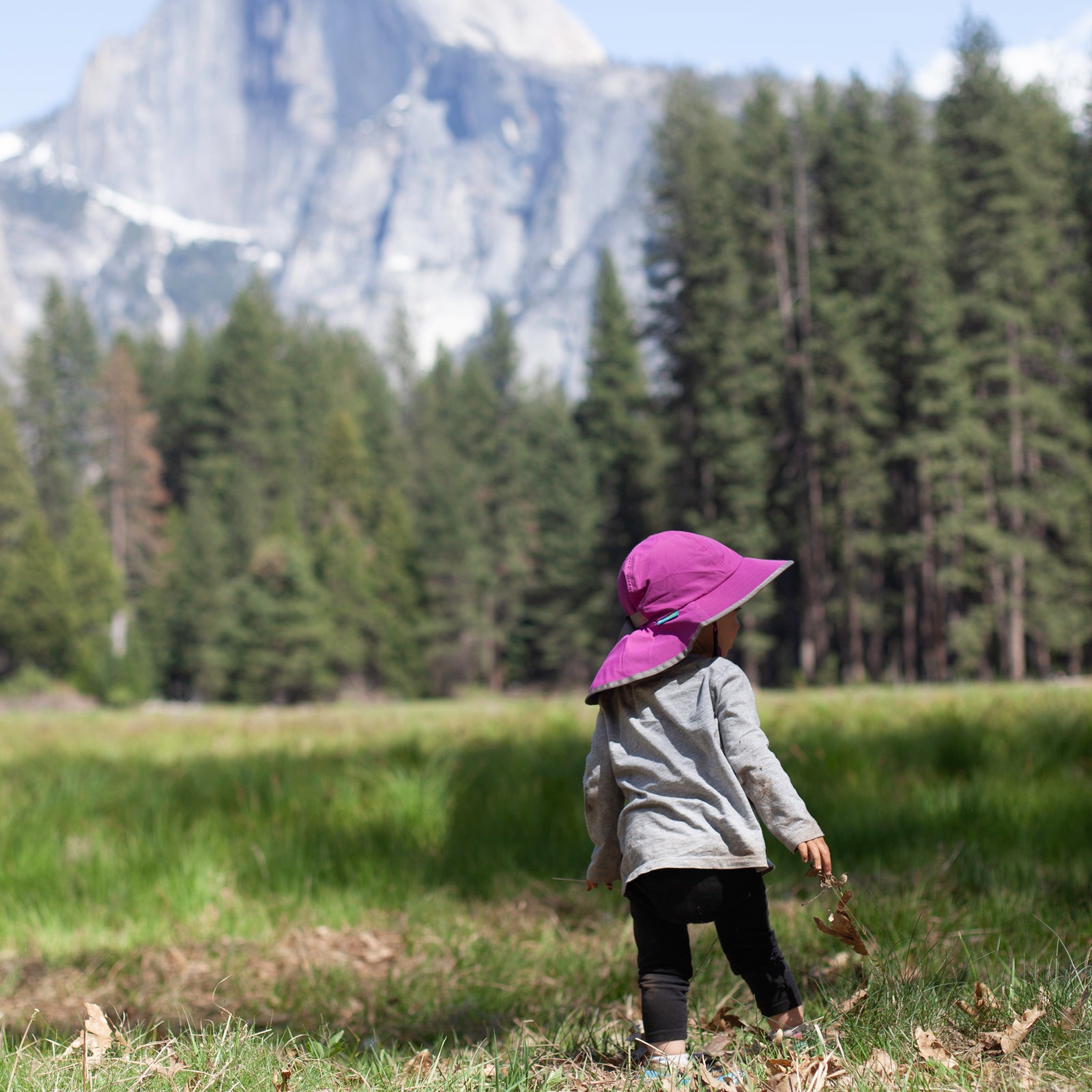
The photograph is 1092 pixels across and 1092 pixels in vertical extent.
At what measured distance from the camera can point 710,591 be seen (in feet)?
9.23

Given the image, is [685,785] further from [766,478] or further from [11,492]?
[11,492]

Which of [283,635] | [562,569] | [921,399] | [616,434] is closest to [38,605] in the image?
[283,635]

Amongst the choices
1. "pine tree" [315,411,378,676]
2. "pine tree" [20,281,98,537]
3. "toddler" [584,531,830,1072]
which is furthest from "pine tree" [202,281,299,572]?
"toddler" [584,531,830,1072]

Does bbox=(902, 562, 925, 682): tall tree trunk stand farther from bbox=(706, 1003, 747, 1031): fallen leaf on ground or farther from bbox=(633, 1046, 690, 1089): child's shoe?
bbox=(633, 1046, 690, 1089): child's shoe

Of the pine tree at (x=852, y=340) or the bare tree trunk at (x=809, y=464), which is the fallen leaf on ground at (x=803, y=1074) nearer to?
the pine tree at (x=852, y=340)

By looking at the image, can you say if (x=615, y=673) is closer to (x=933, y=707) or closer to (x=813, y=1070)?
(x=813, y=1070)

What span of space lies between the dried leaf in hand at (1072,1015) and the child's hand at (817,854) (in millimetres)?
638

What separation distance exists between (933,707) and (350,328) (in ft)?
289

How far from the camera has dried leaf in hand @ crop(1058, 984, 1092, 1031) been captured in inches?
96.7

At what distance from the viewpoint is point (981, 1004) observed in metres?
2.62

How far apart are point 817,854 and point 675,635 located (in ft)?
2.12

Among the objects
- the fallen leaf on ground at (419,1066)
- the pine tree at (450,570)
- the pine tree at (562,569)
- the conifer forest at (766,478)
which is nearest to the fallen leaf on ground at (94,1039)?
the fallen leaf on ground at (419,1066)

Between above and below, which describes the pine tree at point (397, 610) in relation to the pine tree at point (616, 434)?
below

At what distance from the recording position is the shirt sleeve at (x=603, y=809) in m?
2.92
